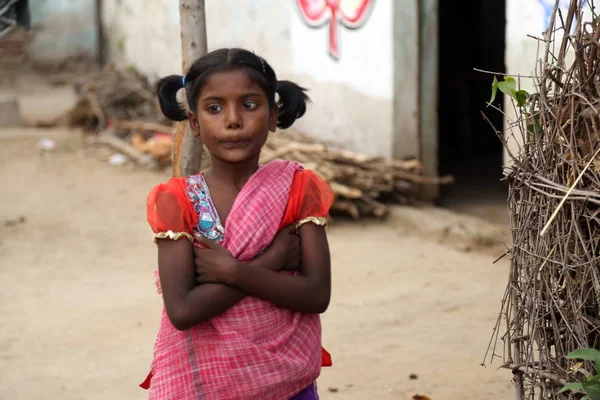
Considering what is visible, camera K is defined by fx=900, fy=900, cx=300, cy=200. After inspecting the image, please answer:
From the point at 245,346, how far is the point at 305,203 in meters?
0.38

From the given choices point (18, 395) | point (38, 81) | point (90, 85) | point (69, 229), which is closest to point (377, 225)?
point (69, 229)

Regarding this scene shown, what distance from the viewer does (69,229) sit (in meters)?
6.50

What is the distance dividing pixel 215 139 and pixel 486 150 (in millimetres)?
7964

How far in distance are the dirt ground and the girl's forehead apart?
1735 millimetres

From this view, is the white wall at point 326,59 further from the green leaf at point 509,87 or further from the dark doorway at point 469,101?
the green leaf at point 509,87

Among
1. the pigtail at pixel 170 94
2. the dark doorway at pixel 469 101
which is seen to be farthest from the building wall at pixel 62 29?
the pigtail at pixel 170 94

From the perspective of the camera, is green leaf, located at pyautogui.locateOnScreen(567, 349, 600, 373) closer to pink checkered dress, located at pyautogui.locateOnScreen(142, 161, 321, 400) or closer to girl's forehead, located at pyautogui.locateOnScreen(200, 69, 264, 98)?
pink checkered dress, located at pyautogui.locateOnScreen(142, 161, 321, 400)

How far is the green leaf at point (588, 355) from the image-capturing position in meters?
2.04

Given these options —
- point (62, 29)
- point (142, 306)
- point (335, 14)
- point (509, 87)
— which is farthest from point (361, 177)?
point (62, 29)

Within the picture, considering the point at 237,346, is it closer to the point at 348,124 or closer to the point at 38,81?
the point at 348,124

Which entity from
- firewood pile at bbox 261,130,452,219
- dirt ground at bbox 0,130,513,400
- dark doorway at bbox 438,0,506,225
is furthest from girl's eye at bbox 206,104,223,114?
dark doorway at bbox 438,0,506,225

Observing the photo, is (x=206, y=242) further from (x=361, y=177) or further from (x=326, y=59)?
(x=326, y=59)

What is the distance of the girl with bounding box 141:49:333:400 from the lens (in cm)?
212

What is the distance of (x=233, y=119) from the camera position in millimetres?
2143
